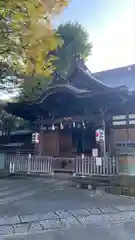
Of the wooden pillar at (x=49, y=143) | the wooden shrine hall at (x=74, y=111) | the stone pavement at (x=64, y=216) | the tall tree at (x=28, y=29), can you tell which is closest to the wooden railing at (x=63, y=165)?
the wooden shrine hall at (x=74, y=111)

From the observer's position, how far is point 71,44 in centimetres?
2112

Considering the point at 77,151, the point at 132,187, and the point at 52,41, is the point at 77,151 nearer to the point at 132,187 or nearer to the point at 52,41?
the point at 132,187

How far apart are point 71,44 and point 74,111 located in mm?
9559

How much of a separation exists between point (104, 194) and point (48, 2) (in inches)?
236

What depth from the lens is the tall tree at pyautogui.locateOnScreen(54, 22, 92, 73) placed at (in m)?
20.9

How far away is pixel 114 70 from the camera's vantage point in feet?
64.4

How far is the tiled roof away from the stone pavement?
34.4 ft

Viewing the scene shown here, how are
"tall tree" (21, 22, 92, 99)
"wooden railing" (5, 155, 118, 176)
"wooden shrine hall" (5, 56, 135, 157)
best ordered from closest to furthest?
"wooden railing" (5, 155, 118, 176) → "wooden shrine hall" (5, 56, 135, 157) → "tall tree" (21, 22, 92, 99)

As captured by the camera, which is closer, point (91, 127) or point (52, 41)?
point (52, 41)

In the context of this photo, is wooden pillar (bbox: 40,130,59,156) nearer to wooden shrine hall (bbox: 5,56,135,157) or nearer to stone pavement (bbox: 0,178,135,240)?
wooden shrine hall (bbox: 5,56,135,157)

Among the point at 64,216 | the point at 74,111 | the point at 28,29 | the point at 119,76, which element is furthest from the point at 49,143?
the point at 28,29

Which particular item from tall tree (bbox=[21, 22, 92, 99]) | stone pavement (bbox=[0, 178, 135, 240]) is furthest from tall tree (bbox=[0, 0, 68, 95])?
tall tree (bbox=[21, 22, 92, 99])

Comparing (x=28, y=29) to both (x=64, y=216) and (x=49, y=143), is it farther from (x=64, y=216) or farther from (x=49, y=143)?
(x=49, y=143)

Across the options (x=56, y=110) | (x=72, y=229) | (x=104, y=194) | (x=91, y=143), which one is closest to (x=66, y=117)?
(x=56, y=110)
